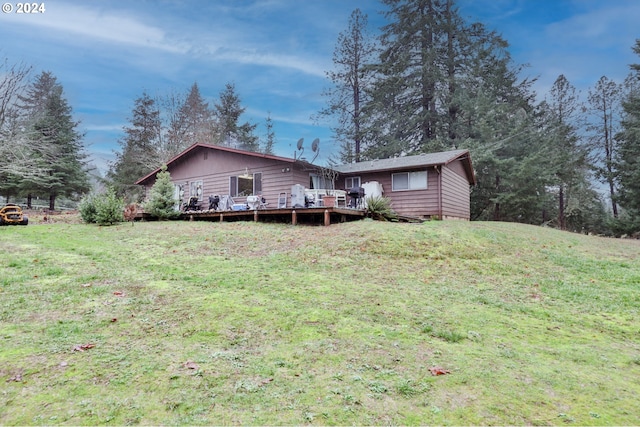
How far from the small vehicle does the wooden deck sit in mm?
5779

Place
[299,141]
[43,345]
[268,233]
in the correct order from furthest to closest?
[299,141], [268,233], [43,345]

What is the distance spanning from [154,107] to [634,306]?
32365mm

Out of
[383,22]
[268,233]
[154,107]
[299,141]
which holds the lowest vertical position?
[268,233]

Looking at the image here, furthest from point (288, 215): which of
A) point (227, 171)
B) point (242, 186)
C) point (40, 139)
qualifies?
point (40, 139)

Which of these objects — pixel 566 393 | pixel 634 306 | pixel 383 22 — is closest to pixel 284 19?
pixel 383 22

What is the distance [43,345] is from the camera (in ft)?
10.8

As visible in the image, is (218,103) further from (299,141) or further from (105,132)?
(299,141)

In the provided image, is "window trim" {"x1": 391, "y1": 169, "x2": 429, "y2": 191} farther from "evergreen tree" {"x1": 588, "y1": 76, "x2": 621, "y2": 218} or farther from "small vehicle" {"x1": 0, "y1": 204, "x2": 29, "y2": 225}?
"evergreen tree" {"x1": 588, "y1": 76, "x2": 621, "y2": 218}

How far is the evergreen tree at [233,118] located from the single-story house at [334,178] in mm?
14222

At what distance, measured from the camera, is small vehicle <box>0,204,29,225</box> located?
1221 centimetres

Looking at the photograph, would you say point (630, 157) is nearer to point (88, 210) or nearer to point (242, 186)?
point (242, 186)

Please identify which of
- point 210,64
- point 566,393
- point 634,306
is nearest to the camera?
point 566,393

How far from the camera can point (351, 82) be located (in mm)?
26938

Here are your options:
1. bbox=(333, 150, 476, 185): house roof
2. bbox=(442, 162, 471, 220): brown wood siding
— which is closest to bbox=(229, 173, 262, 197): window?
bbox=(333, 150, 476, 185): house roof
